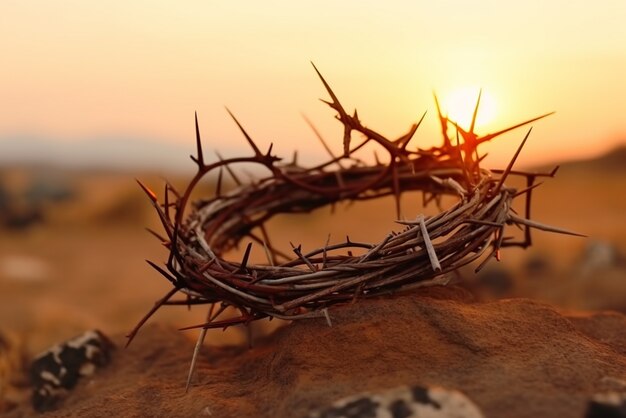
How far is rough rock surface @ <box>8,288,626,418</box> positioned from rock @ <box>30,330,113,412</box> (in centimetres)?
27

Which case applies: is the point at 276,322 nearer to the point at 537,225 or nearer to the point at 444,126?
the point at 444,126

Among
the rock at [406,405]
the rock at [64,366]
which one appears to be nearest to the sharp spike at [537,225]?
the rock at [406,405]

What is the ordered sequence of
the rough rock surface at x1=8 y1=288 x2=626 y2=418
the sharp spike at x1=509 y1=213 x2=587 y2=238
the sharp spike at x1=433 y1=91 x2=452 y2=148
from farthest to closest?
the sharp spike at x1=433 y1=91 x2=452 y2=148 → the sharp spike at x1=509 y1=213 x2=587 y2=238 → the rough rock surface at x1=8 y1=288 x2=626 y2=418

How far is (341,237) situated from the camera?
8898 millimetres

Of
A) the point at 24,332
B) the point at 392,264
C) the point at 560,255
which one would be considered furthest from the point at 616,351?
the point at 560,255

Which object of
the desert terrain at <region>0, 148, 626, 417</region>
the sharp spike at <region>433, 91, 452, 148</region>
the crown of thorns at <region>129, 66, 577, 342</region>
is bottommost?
the desert terrain at <region>0, 148, 626, 417</region>

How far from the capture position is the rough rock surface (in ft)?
5.38

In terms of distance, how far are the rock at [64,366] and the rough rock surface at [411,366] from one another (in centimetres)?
27

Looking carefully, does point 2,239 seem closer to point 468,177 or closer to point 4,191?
point 4,191

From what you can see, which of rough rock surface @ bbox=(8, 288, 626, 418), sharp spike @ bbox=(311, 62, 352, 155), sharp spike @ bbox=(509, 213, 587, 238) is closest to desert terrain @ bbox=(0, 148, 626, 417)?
rough rock surface @ bbox=(8, 288, 626, 418)

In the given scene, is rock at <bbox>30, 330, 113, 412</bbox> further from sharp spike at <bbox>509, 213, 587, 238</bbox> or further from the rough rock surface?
sharp spike at <bbox>509, 213, 587, 238</bbox>

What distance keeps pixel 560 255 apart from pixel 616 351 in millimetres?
4871

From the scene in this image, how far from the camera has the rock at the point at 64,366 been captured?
98.6 inches

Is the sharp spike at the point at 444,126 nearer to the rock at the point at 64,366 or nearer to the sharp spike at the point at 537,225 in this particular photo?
the sharp spike at the point at 537,225
